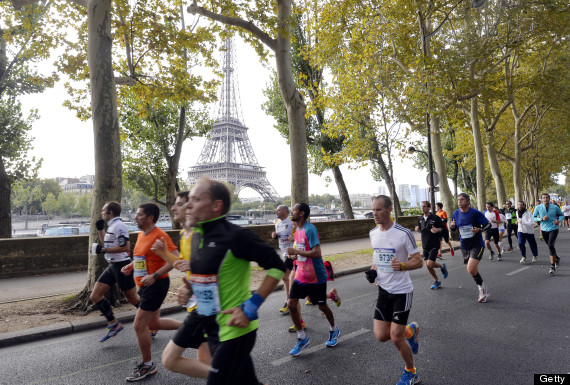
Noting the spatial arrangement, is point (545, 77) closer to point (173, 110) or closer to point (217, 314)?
point (173, 110)

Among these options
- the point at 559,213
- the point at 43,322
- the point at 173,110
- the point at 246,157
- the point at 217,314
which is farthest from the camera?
the point at 246,157

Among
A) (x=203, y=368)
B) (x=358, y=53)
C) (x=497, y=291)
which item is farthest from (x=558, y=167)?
(x=203, y=368)

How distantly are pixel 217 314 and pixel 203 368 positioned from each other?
25.6 inches

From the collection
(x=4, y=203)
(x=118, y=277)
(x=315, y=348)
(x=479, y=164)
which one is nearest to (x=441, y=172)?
(x=479, y=164)

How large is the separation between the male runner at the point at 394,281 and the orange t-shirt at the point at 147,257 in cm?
232

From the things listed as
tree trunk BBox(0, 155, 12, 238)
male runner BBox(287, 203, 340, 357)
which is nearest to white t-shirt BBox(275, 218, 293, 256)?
male runner BBox(287, 203, 340, 357)

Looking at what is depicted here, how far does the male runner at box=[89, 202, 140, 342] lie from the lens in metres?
4.82

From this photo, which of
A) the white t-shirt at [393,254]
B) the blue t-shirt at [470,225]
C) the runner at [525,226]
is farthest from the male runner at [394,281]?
the runner at [525,226]

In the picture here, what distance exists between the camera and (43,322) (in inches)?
226

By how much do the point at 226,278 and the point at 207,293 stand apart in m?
0.19

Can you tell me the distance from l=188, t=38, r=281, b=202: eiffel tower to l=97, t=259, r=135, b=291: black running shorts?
57.5 metres

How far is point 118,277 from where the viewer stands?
15.8 ft

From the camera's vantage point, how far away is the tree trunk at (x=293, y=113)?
9.96 m

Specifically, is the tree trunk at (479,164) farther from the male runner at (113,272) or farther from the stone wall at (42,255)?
the male runner at (113,272)
